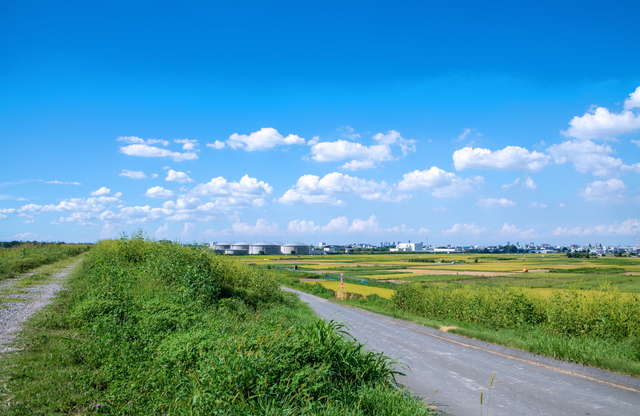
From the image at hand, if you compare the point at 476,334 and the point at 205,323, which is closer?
the point at 205,323

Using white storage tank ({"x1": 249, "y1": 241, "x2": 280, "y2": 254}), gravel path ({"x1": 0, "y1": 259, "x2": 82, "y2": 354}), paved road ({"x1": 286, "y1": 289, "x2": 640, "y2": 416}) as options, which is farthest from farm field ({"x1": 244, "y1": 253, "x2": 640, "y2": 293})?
white storage tank ({"x1": 249, "y1": 241, "x2": 280, "y2": 254})

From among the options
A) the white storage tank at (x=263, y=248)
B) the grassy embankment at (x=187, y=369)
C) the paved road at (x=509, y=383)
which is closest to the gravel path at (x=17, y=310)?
the grassy embankment at (x=187, y=369)

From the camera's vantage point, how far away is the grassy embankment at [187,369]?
16.2 feet

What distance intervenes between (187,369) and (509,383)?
676 centimetres

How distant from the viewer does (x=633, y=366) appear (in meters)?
8.34

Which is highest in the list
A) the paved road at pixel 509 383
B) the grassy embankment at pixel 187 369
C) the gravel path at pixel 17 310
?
the grassy embankment at pixel 187 369

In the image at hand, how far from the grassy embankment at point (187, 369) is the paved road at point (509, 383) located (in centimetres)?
145

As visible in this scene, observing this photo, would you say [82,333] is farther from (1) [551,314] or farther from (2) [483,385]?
(1) [551,314]

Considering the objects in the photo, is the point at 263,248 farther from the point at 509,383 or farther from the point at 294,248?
the point at 509,383

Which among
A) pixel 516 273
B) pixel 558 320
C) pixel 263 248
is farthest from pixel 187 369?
pixel 263 248

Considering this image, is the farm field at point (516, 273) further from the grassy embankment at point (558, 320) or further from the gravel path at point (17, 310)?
the gravel path at point (17, 310)

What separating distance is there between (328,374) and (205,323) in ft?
12.6

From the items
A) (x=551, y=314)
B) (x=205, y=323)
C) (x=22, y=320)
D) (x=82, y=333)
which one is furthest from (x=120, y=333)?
(x=551, y=314)

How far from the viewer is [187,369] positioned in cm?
604
